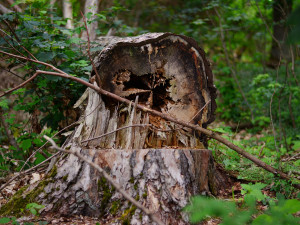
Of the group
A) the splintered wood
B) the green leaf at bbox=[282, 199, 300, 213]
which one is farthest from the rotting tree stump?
the green leaf at bbox=[282, 199, 300, 213]

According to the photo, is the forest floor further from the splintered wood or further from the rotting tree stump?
the splintered wood

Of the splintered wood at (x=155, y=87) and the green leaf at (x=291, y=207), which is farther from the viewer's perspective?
the splintered wood at (x=155, y=87)

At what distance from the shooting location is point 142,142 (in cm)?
235

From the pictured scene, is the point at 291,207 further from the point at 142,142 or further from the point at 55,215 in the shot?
the point at 55,215

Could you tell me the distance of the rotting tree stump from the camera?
202 centimetres

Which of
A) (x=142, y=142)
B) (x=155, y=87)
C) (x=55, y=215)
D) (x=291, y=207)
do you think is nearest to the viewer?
(x=291, y=207)

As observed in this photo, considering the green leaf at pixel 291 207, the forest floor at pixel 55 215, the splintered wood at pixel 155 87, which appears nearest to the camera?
the green leaf at pixel 291 207

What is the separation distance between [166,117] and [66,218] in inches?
49.5

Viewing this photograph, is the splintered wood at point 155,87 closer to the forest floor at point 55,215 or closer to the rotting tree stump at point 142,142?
the rotting tree stump at point 142,142

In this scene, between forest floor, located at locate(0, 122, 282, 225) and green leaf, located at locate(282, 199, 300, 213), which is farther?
forest floor, located at locate(0, 122, 282, 225)

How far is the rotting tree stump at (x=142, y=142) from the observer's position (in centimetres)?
202

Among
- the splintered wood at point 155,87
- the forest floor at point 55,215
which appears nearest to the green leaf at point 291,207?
the forest floor at point 55,215

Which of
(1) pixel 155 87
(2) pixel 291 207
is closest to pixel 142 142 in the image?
(1) pixel 155 87

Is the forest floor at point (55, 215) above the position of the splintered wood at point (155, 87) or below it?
below
